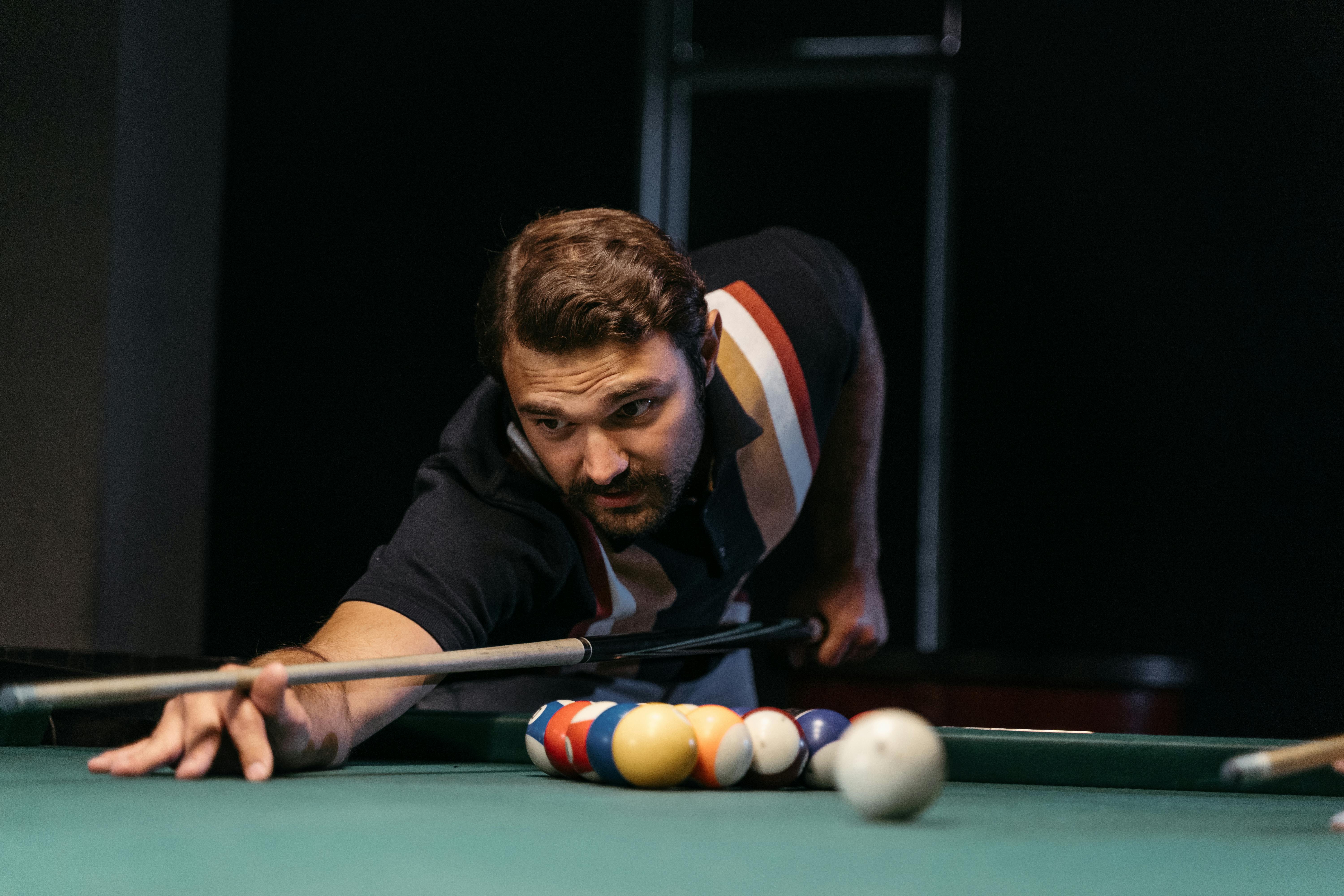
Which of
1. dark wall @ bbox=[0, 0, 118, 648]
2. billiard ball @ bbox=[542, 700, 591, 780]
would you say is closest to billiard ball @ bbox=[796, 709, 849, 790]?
billiard ball @ bbox=[542, 700, 591, 780]

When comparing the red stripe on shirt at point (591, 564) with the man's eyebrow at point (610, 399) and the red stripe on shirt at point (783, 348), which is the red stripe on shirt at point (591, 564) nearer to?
the man's eyebrow at point (610, 399)

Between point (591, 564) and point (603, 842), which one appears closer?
point (603, 842)

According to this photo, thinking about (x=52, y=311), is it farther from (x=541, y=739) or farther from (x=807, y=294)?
(x=541, y=739)

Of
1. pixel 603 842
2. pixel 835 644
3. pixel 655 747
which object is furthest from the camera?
pixel 835 644

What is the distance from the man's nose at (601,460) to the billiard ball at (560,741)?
46cm

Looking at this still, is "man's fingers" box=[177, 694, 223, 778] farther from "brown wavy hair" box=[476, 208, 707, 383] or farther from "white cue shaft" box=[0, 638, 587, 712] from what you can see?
"brown wavy hair" box=[476, 208, 707, 383]

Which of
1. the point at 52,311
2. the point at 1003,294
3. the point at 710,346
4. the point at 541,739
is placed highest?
the point at 1003,294

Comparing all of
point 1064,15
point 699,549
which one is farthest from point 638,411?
A: point 1064,15

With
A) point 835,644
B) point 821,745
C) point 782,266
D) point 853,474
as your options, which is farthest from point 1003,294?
point 821,745

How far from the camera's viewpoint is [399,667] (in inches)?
61.1

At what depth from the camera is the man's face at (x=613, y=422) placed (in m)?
1.96

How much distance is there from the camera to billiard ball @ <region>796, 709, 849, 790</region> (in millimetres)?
1488

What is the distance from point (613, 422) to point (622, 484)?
A: 0.10m

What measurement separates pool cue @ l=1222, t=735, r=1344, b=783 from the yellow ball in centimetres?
55
